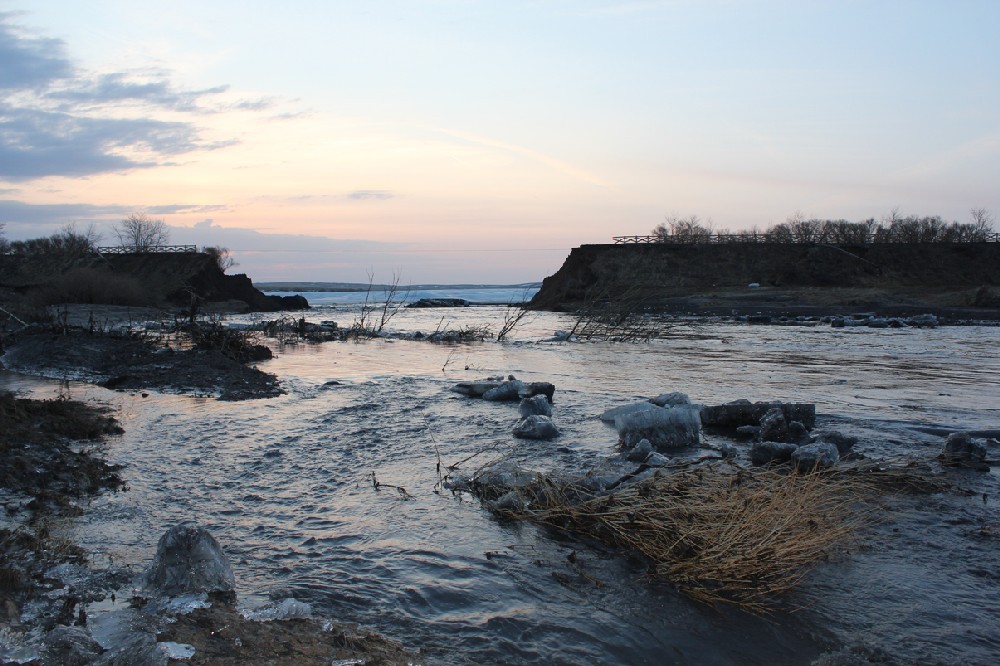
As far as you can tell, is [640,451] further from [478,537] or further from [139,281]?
[139,281]

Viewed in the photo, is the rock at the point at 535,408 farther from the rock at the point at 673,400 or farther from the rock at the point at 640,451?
the rock at the point at 640,451

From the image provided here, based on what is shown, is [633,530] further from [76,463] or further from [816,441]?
[76,463]

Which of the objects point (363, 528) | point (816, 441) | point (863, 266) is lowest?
point (363, 528)

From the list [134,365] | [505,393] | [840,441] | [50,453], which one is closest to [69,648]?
[50,453]

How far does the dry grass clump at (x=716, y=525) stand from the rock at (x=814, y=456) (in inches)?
27.4

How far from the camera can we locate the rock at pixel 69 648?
2.76m

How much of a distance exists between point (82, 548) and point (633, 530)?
11.7 ft

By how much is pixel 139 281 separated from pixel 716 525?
46.5 m

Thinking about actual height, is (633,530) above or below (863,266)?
below

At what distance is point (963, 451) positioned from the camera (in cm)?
671

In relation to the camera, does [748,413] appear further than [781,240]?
No

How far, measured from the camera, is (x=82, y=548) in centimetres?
423

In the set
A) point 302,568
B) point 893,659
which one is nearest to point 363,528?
point 302,568

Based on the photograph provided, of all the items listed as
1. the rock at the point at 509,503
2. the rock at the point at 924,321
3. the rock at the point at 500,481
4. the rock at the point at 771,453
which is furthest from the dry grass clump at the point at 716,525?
the rock at the point at 924,321
